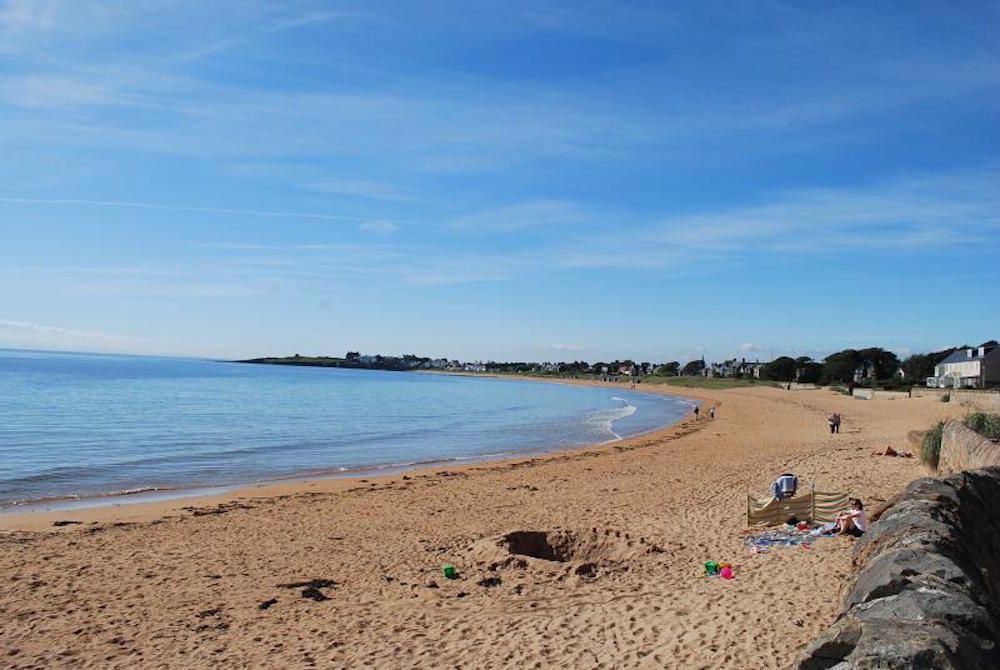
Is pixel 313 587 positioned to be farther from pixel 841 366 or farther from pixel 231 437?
pixel 841 366

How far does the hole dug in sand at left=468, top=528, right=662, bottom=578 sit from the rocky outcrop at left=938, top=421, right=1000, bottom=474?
508 centimetres

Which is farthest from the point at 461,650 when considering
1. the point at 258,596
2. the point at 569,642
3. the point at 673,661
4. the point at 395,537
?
the point at 395,537

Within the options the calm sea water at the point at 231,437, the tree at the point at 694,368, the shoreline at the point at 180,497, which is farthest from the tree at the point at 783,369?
the shoreline at the point at 180,497

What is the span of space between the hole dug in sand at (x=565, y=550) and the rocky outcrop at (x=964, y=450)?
16.7 feet

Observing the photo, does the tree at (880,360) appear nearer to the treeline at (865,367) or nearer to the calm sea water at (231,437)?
the treeline at (865,367)

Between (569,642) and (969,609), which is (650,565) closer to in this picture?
(569,642)

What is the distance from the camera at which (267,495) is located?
17.7 metres

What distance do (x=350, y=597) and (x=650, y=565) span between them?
405 cm

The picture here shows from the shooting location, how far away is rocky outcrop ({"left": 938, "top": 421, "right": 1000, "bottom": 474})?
35.9 feet

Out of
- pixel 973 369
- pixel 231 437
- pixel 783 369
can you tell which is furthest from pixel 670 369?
pixel 231 437

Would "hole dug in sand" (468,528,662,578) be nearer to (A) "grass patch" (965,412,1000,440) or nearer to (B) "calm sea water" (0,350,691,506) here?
(A) "grass patch" (965,412,1000,440)

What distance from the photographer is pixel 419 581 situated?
9.65m

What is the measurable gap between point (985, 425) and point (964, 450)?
3.58 metres

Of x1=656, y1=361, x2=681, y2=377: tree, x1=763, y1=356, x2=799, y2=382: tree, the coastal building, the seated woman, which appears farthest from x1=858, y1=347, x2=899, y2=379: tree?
the seated woman
